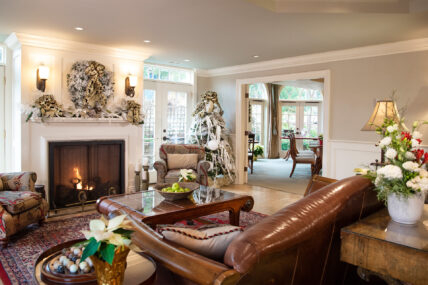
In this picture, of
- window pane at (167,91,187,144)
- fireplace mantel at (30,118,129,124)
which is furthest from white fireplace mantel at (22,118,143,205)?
window pane at (167,91,187,144)

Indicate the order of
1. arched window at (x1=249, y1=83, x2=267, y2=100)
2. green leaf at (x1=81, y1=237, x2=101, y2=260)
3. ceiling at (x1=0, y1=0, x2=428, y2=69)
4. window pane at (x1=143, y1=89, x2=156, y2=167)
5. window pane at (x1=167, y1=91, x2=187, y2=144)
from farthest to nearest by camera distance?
1. arched window at (x1=249, y1=83, x2=267, y2=100)
2. window pane at (x1=167, y1=91, x2=187, y2=144)
3. window pane at (x1=143, y1=89, x2=156, y2=167)
4. ceiling at (x1=0, y1=0, x2=428, y2=69)
5. green leaf at (x1=81, y1=237, x2=101, y2=260)

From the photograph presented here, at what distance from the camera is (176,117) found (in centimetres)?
686

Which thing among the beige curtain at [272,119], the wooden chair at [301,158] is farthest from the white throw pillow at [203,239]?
the beige curtain at [272,119]

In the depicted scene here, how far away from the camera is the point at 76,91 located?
4898mm

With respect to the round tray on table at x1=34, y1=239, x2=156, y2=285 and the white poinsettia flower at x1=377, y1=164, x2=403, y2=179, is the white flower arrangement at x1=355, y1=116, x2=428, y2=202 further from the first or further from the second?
the round tray on table at x1=34, y1=239, x2=156, y2=285

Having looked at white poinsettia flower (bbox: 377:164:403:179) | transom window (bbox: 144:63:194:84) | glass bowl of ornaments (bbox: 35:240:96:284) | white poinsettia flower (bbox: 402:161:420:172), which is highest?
transom window (bbox: 144:63:194:84)

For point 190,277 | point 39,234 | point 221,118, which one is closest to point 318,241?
point 190,277

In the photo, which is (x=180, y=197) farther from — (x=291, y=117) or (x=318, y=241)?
(x=291, y=117)

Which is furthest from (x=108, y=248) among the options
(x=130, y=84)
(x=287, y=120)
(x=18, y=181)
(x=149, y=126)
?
(x=287, y=120)

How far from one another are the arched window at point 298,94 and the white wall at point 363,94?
19.5 ft

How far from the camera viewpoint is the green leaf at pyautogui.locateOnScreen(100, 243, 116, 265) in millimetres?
1200

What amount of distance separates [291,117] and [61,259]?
10828mm

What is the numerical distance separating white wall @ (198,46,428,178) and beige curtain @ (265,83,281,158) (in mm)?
5456

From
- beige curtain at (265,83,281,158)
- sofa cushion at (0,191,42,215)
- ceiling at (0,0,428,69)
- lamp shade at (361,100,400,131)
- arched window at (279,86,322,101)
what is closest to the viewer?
ceiling at (0,0,428,69)
